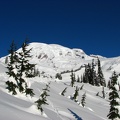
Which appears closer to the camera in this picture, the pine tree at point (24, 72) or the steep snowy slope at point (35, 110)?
the steep snowy slope at point (35, 110)

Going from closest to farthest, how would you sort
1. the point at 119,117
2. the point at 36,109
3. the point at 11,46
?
the point at 36,109 < the point at 119,117 < the point at 11,46

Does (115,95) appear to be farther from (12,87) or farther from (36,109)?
(36,109)

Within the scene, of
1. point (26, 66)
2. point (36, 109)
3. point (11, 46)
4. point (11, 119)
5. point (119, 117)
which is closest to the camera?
point (11, 119)

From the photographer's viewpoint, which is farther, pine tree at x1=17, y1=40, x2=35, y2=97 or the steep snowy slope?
pine tree at x1=17, y1=40, x2=35, y2=97

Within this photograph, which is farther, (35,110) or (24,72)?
(24,72)

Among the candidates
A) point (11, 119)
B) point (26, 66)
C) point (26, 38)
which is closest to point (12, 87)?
point (26, 66)

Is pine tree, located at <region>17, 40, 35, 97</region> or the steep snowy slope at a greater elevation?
pine tree, located at <region>17, 40, 35, 97</region>

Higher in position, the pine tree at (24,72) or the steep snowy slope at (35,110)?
the pine tree at (24,72)

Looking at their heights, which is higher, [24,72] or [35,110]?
[24,72]

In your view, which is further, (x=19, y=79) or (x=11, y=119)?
(x=19, y=79)

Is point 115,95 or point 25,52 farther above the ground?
point 25,52

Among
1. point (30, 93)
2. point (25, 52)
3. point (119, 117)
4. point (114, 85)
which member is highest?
point (25, 52)

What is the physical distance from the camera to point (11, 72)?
2453 cm

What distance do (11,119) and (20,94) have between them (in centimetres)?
1564
